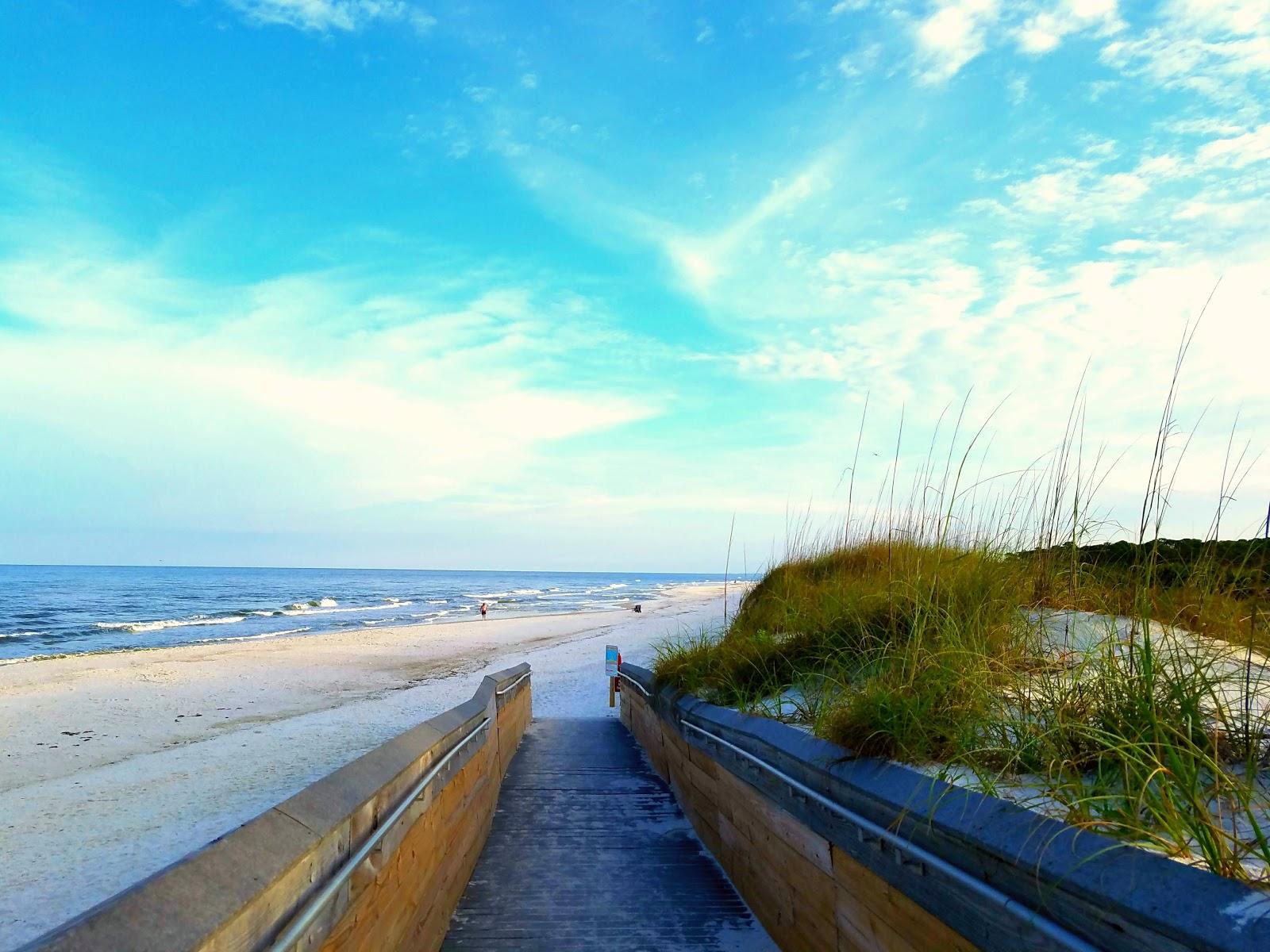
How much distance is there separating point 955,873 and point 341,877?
152 centimetres

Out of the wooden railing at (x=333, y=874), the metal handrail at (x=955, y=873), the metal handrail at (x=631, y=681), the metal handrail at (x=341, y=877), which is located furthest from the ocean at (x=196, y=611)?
the metal handrail at (x=955, y=873)

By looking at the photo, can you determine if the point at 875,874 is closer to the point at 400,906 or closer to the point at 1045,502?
the point at 400,906

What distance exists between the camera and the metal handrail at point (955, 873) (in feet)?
4.98

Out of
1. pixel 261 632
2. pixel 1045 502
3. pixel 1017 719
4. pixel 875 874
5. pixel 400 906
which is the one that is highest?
pixel 1045 502

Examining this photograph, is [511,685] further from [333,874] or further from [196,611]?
[196,611]

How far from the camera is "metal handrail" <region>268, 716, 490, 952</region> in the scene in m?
1.66

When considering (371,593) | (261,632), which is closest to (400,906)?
(261,632)

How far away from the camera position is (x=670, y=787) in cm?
579

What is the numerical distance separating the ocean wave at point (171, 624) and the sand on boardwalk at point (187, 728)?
25.2ft

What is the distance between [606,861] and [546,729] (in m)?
4.67

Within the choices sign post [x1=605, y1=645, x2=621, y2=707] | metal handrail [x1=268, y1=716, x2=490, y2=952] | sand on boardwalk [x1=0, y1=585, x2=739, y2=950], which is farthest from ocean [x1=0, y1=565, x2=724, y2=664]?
metal handrail [x1=268, y1=716, x2=490, y2=952]

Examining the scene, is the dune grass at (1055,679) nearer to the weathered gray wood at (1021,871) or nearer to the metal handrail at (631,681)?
the weathered gray wood at (1021,871)

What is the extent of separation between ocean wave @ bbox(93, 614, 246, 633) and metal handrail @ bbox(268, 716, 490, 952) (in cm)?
2906

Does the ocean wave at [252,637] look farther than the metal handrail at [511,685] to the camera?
Yes
